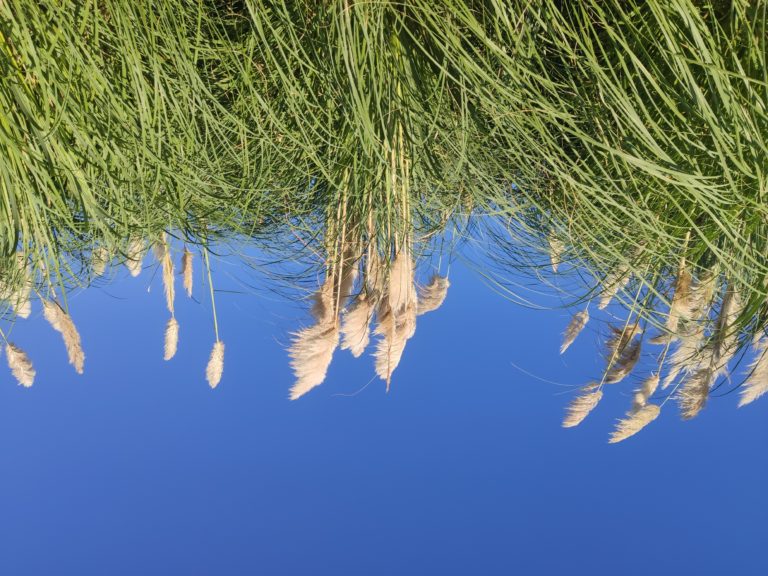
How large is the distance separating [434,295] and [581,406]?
59cm

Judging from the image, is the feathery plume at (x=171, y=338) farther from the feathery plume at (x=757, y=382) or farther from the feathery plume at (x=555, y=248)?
the feathery plume at (x=757, y=382)

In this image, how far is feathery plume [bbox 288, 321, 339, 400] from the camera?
216 centimetres

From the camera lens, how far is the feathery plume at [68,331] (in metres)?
2.59

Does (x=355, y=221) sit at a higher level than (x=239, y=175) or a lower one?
lower

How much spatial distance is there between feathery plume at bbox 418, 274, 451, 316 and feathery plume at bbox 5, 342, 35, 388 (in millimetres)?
1439

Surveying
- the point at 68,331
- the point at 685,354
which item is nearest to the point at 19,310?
the point at 68,331

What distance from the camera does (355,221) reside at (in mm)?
2408

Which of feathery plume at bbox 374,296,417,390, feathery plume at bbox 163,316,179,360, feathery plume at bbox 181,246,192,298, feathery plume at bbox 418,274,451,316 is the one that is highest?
feathery plume at bbox 181,246,192,298

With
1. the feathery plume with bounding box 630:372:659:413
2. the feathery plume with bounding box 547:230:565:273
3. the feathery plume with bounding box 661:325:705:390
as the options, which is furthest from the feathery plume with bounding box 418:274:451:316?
the feathery plume with bounding box 661:325:705:390

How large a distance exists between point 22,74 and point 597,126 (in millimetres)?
1546

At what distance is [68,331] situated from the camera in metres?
2.62

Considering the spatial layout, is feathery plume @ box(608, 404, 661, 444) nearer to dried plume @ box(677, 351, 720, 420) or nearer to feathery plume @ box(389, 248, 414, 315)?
dried plume @ box(677, 351, 720, 420)

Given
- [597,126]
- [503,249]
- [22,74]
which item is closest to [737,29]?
[597,126]

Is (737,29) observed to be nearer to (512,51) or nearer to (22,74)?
(512,51)
